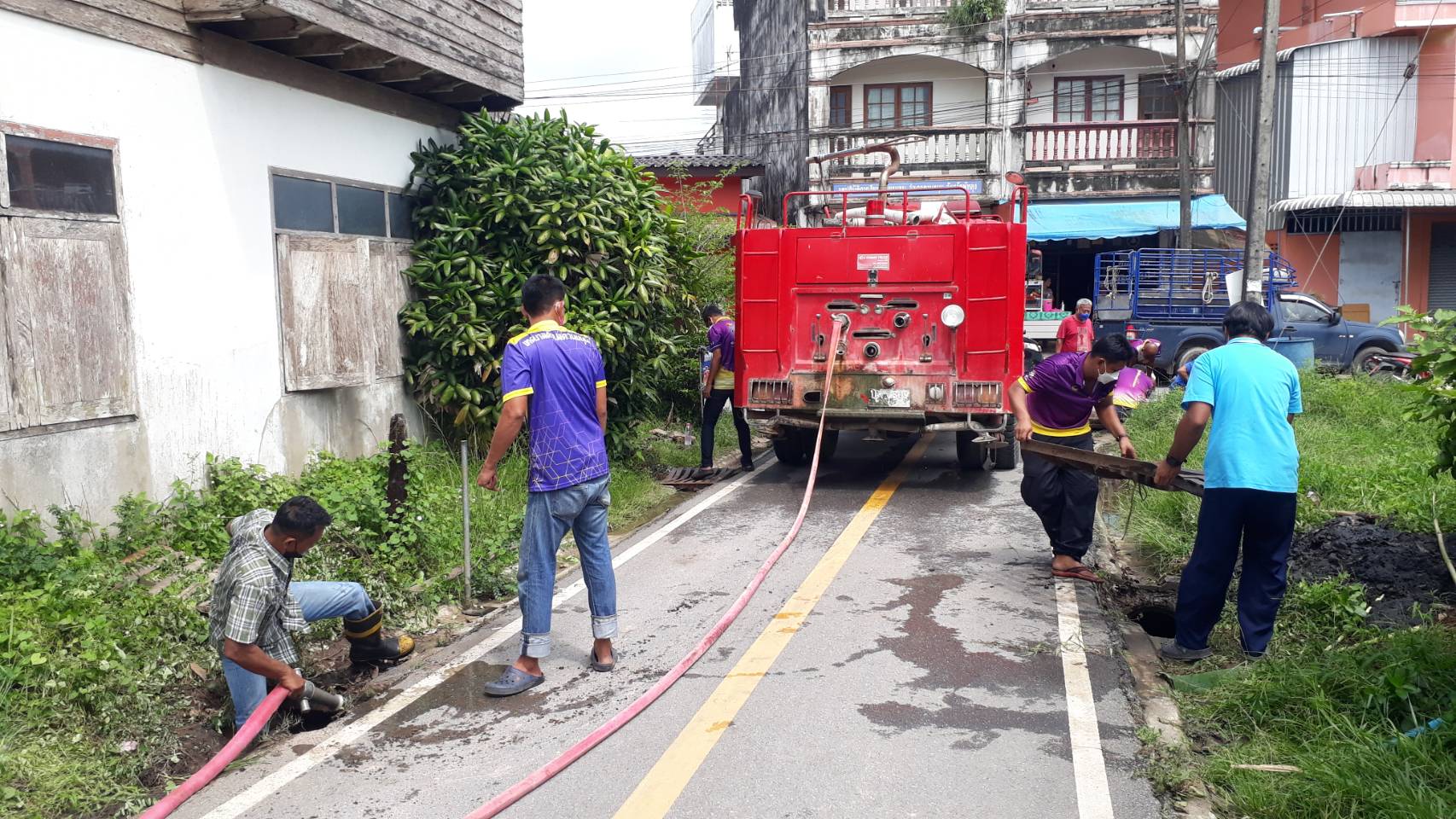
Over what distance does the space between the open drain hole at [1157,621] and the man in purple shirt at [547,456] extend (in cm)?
312

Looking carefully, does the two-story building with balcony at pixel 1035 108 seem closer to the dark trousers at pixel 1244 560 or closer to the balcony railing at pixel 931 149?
the balcony railing at pixel 931 149

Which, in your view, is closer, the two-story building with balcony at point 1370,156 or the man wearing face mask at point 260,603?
the man wearing face mask at point 260,603

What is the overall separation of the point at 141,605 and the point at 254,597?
129 cm

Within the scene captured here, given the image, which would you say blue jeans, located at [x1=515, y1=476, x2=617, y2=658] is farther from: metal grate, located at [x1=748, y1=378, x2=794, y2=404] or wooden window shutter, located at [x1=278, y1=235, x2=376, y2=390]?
metal grate, located at [x1=748, y1=378, x2=794, y2=404]

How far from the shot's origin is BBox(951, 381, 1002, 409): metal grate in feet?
32.3

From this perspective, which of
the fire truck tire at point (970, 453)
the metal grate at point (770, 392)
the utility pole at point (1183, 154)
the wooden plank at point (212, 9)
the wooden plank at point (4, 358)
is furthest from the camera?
the utility pole at point (1183, 154)

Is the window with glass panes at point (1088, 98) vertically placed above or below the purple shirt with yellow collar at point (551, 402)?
above

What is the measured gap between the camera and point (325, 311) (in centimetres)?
907

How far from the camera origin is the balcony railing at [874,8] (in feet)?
80.1

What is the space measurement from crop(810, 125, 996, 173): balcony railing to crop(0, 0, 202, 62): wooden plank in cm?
1775

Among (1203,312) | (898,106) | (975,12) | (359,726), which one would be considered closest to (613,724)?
(359,726)

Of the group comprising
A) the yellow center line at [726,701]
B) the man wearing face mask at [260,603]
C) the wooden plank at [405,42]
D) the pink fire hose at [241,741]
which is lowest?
the yellow center line at [726,701]

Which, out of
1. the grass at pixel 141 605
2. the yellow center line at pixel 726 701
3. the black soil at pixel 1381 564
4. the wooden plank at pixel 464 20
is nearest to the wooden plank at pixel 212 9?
the wooden plank at pixel 464 20

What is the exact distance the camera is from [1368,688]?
4.58m
